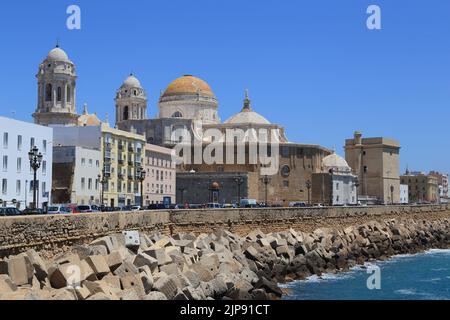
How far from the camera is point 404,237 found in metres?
49.2

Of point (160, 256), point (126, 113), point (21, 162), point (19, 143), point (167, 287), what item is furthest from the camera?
point (126, 113)

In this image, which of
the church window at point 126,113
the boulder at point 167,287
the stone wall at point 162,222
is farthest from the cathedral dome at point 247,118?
the boulder at point 167,287

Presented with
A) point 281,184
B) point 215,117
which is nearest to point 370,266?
point 281,184

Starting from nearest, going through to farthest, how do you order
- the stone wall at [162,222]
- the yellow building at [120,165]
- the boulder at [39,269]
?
the boulder at [39,269] → the stone wall at [162,222] → the yellow building at [120,165]

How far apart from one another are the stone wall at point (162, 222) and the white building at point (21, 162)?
46.6ft

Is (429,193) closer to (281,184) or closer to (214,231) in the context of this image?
(281,184)

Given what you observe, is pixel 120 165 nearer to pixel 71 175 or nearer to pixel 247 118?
pixel 71 175

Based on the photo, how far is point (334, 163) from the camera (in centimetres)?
8688

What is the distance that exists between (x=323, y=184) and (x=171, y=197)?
2083cm

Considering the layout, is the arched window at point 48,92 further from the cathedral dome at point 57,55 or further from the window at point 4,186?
the window at point 4,186

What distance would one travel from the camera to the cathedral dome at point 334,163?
85.9 m

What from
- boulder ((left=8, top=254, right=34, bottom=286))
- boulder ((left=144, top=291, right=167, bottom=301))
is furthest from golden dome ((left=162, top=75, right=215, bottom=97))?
boulder ((left=8, top=254, right=34, bottom=286))

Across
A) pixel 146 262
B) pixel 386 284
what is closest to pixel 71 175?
pixel 386 284

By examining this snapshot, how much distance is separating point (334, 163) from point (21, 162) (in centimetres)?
5139
